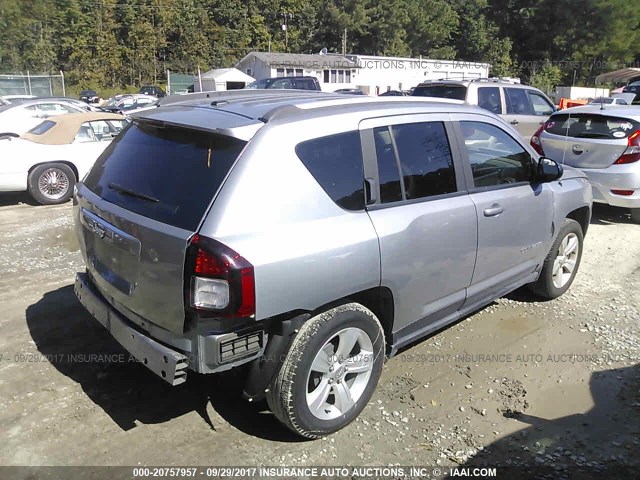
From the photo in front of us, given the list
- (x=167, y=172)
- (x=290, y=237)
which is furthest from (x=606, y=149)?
(x=167, y=172)

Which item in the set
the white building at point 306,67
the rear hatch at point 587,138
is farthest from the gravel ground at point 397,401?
the white building at point 306,67

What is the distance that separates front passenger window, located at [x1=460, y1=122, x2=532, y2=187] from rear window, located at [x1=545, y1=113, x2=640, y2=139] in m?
3.87

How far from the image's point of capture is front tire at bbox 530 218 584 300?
482 cm

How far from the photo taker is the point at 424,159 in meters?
3.54

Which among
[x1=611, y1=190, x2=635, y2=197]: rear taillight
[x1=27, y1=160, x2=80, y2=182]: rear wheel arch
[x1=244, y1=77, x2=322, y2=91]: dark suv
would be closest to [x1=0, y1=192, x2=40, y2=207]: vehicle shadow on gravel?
[x1=27, y1=160, x2=80, y2=182]: rear wheel arch

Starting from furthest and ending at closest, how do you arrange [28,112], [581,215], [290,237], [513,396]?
1. [28,112]
2. [581,215]
3. [513,396]
4. [290,237]

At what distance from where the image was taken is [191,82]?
171ft

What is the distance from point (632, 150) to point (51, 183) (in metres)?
8.82

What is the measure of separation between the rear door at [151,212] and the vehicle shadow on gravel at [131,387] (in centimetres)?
70

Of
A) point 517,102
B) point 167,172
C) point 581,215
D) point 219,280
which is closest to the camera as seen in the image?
point 219,280

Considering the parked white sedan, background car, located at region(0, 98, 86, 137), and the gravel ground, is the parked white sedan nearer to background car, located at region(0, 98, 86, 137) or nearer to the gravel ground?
the gravel ground

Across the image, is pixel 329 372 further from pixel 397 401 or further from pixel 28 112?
pixel 28 112

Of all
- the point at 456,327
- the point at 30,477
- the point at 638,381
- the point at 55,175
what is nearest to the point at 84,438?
the point at 30,477

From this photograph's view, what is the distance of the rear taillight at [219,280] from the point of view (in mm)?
2545
